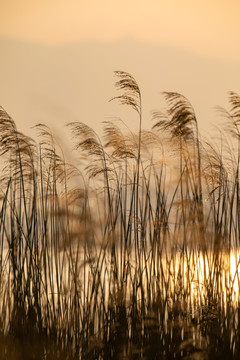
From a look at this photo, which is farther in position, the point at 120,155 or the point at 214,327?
the point at 120,155

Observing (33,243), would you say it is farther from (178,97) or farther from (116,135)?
(178,97)

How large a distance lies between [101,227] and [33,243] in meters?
0.38

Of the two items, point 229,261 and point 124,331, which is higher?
point 229,261

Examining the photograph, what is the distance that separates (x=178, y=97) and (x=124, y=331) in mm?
1307

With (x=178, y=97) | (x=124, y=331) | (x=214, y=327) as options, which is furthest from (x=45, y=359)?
(x=178, y=97)

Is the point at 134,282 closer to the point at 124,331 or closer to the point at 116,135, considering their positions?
the point at 124,331

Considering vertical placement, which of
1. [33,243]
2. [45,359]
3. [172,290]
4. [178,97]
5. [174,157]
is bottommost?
[45,359]

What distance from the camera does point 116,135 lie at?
3719mm

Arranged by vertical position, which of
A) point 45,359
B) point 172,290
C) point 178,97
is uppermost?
point 178,97

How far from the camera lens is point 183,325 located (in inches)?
134

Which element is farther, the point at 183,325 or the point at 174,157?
the point at 174,157

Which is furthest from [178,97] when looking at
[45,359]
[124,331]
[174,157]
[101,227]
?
[45,359]

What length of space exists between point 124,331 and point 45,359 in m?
0.43

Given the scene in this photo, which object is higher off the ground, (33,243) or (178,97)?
(178,97)
